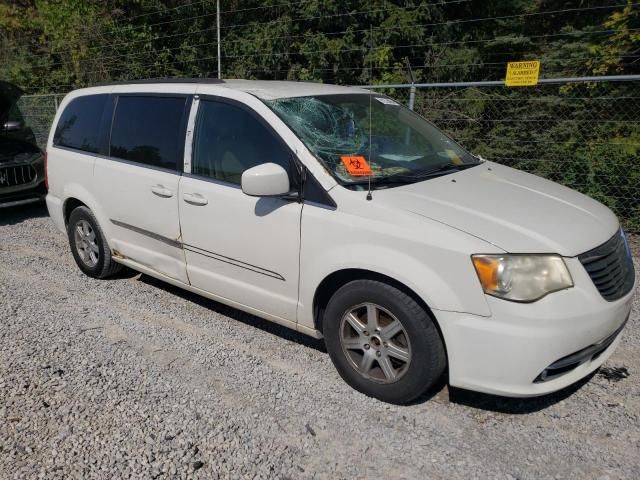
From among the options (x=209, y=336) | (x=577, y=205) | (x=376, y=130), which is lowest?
(x=209, y=336)

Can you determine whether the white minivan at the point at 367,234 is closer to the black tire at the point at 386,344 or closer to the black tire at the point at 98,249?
the black tire at the point at 386,344

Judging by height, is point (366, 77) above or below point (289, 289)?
above

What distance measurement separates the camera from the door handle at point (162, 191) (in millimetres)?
3880

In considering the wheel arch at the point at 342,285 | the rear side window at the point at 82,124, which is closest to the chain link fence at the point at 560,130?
the rear side window at the point at 82,124

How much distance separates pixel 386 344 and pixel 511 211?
100cm

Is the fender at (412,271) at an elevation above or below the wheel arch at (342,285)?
above

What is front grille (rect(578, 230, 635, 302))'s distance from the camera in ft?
9.07

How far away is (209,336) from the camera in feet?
12.8

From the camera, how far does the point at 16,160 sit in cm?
699

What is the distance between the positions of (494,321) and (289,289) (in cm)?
127

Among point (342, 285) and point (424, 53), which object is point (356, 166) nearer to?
point (342, 285)

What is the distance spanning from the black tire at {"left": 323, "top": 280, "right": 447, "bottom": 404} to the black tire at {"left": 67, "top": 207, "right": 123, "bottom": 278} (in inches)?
100

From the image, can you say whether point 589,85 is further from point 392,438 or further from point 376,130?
point 392,438

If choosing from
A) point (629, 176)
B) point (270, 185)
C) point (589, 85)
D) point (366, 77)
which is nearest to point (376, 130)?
point (270, 185)
